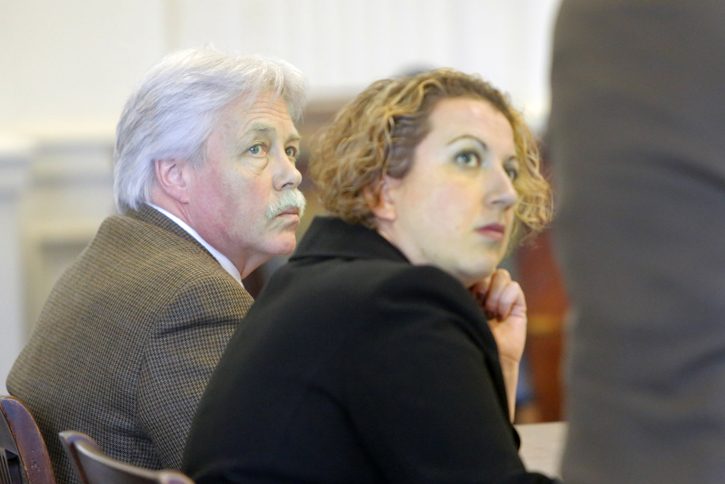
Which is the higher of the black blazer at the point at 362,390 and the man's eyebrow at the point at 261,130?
the man's eyebrow at the point at 261,130

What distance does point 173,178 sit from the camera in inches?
76.3

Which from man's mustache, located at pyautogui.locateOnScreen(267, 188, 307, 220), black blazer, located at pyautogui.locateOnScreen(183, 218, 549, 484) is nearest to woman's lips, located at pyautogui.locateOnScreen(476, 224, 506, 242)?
black blazer, located at pyautogui.locateOnScreen(183, 218, 549, 484)

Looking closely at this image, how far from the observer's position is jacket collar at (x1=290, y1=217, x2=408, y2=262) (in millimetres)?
1280

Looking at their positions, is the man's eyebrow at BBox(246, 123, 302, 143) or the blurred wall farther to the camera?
the blurred wall

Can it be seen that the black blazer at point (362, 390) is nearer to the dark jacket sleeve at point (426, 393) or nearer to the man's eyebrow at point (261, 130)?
the dark jacket sleeve at point (426, 393)

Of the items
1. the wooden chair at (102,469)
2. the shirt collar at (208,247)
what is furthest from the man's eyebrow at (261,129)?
the wooden chair at (102,469)

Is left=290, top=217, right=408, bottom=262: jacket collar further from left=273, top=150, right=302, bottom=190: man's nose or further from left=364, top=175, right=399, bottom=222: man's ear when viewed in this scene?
left=273, top=150, right=302, bottom=190: man's nose

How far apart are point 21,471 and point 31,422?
0.12 metres

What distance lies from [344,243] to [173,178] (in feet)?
2.52

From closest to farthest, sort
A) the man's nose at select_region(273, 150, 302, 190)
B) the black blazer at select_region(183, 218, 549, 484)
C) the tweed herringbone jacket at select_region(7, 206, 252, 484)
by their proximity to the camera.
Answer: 1. the black blazer at select_region(183, 218, 549, 484)
2. the tweed herringbone jacket at select_region(7, 206, 252, 484)
3. the man's nose at select_region(273, 150, 302, 190)

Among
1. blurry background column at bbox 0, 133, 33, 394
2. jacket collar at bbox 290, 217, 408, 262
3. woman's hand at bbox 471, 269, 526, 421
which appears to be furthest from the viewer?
blurry background column at bbox 0, 133, 33, 394

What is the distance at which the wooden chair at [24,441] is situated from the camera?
52.4 inches

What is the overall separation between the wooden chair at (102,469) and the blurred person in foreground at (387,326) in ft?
0.49

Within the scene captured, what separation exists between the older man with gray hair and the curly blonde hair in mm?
295
